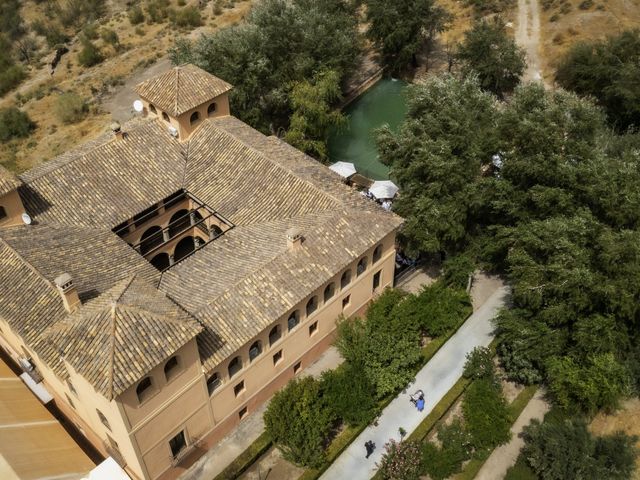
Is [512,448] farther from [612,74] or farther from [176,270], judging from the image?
[612,74]

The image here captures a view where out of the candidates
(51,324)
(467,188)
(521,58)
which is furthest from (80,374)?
(521,58)

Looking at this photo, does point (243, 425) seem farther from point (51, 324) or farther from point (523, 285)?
point (523, 285)

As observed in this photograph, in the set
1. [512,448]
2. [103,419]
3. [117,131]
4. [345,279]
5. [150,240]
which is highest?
[117,131]

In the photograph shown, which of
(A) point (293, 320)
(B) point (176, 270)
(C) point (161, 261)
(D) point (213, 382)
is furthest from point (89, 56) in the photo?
(D) point (213, 382)

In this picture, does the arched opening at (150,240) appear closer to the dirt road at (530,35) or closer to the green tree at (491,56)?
the green tree at (491,56)

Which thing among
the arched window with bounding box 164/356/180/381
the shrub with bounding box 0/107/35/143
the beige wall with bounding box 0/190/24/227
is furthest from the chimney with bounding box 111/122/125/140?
the shrub with bounding box 0/107/35/143

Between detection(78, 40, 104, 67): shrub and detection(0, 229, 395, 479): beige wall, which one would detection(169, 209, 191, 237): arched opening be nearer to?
detection(0, 229, 395, 479): beige wall
